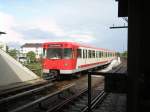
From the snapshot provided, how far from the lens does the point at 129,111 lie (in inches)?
205

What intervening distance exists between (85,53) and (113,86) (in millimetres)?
19069

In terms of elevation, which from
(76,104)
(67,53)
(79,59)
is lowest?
(76,104)

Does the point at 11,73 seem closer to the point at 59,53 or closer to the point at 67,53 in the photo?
the point at 59,53

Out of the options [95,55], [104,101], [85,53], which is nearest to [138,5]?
[104,101]

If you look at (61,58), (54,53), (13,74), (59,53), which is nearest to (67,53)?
(61,58)

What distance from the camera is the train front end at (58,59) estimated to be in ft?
68.3

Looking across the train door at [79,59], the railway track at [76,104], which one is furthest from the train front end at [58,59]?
the railway track at [76,104]

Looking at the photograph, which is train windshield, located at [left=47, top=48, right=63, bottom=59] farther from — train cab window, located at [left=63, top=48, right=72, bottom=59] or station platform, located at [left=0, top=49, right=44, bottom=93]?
station platform, located at [left=0, top=49, right=44, bottom=93]

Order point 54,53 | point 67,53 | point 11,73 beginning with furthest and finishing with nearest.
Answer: point 54,53 → point 67,53 → point 11,73

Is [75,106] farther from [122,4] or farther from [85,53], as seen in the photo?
[85,53]

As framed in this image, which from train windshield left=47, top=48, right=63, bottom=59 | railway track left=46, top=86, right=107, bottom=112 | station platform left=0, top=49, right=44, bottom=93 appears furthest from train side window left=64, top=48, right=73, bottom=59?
railway track left=46, top=86, right=107, bottom=112

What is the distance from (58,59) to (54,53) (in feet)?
2.50

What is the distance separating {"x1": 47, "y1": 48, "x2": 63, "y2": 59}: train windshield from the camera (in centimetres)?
2120

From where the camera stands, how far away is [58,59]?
21031mm
